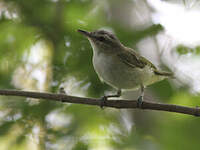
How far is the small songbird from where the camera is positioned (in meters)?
4.02

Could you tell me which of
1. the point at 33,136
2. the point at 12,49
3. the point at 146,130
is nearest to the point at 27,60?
the point at 12,49

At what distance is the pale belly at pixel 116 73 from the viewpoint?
13.0 ft

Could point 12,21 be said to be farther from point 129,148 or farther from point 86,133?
point 129,148

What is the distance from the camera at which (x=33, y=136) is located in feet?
11.7

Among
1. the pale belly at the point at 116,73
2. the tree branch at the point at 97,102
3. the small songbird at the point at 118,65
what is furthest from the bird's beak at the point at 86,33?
the tree branch at the point at 97,102

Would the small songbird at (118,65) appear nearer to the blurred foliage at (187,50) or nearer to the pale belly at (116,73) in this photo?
the pale belly at (116,73)

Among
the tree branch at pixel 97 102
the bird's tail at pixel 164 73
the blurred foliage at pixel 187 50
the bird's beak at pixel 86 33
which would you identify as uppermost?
the bird's beak at pixel 86 33

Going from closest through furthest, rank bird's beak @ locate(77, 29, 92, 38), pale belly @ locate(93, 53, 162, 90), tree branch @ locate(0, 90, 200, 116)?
tree branch @ locate(0, 90, 200, 116) < bird's beak @ locate(77, 29, 92, 38) < pale belly @ locate(93, 53, 162, 90)

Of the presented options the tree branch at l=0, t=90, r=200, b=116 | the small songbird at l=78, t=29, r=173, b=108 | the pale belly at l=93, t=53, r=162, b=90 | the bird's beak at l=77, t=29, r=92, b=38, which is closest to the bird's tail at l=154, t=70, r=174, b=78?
the small songbird at l=78, t=29, r=173, b=108

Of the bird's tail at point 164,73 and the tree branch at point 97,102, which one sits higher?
the bird's tail at point 164,73

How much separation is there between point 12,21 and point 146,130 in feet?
7.09

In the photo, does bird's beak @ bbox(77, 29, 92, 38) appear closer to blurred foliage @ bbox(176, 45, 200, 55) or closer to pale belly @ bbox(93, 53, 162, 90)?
pale belly @ bbox(93, 53, 162, 90)

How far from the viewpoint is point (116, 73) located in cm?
404

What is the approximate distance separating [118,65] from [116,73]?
0.44 ft
